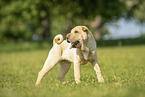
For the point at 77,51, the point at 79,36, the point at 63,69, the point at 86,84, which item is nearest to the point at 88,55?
the point at 77,51

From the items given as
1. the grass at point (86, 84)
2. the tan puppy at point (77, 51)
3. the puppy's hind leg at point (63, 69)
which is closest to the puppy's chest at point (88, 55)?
the tan puppy at point (77, 51)

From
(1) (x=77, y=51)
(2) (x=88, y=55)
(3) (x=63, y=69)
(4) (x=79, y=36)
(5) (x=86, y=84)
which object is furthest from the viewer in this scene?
(3) (x=63, y=69)

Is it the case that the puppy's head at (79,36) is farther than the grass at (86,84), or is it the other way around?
the puppy's head at (79,36)

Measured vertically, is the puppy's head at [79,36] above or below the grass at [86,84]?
above

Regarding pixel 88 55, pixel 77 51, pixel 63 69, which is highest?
pixel 77 51

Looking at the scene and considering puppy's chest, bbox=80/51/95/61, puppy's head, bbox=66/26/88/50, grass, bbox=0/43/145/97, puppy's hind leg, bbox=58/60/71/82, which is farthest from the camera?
puppy's hind leg, bbox=58/60/71/82

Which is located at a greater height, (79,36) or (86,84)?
(79,36)

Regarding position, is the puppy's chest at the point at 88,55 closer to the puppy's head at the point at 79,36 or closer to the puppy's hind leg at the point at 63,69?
the puppy's head at the point at 79,36

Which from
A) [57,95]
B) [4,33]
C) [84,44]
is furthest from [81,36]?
[4,33]

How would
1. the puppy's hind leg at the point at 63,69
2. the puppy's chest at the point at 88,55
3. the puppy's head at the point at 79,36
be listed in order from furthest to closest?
the puppy's hind leg at the point at 63,69 → the puppy's chest at the point at 88,55 → the puppy's head at the point at 79,36

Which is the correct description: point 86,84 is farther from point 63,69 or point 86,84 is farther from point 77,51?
point 63,69

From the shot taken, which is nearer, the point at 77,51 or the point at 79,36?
the point at 79,36

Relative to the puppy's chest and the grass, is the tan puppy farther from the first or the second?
the grass

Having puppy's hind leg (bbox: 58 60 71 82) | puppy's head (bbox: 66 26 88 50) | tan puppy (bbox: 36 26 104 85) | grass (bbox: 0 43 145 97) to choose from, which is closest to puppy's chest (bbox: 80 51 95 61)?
tan puppy (bbox: 36 26 104 85)
